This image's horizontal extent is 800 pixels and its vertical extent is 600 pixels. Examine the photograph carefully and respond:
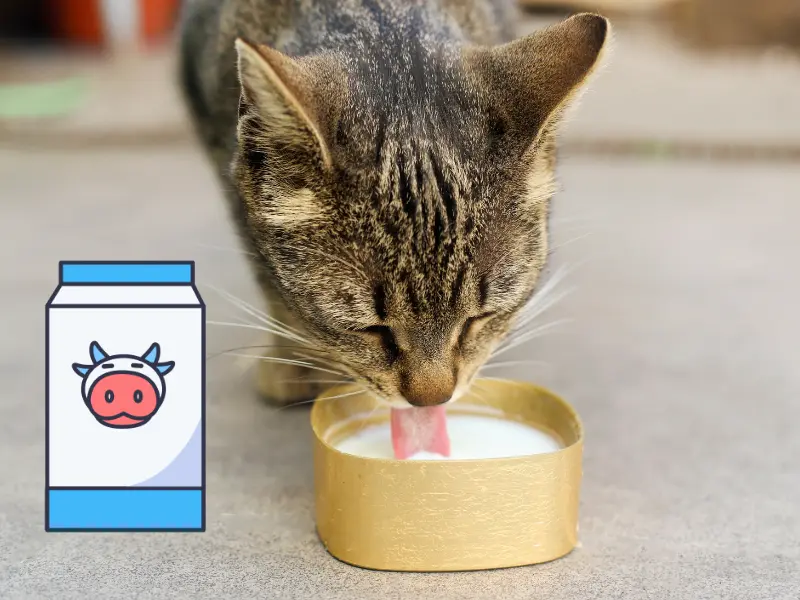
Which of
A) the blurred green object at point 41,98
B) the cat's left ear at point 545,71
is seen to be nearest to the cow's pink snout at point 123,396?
the cat's left ear at point 545,71

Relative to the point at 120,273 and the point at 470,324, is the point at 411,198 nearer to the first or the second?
the point at 470,324

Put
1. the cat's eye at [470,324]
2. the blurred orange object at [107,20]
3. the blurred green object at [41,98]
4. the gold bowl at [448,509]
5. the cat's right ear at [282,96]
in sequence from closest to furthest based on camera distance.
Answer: the cat's right ear at [282,96], the gold bowl at [448,509], the cat's eye at [470,324], the blurred green object at [41,98], the blurred orange object at [107,20]

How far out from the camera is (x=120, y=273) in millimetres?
1288

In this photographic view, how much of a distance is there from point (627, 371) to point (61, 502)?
1.23 m

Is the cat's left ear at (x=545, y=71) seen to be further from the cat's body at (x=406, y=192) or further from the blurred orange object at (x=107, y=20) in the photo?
the blurred orange object at (x=107, y=20)

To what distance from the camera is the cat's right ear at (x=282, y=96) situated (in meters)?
1.15

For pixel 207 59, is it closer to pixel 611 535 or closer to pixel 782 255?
pixel 611 535

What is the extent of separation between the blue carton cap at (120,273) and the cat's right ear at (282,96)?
24 cm

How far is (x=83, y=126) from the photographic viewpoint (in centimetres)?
421

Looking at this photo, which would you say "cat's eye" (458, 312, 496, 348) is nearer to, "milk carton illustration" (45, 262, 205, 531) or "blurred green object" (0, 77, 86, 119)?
"milk carton illustration" (45, 262, 205, 531)

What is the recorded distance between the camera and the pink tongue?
1.41m

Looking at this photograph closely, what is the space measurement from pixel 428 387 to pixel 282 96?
46 centimetres

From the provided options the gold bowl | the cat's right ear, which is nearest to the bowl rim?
the gold bowl

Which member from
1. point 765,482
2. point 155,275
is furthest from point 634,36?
point 155,275
